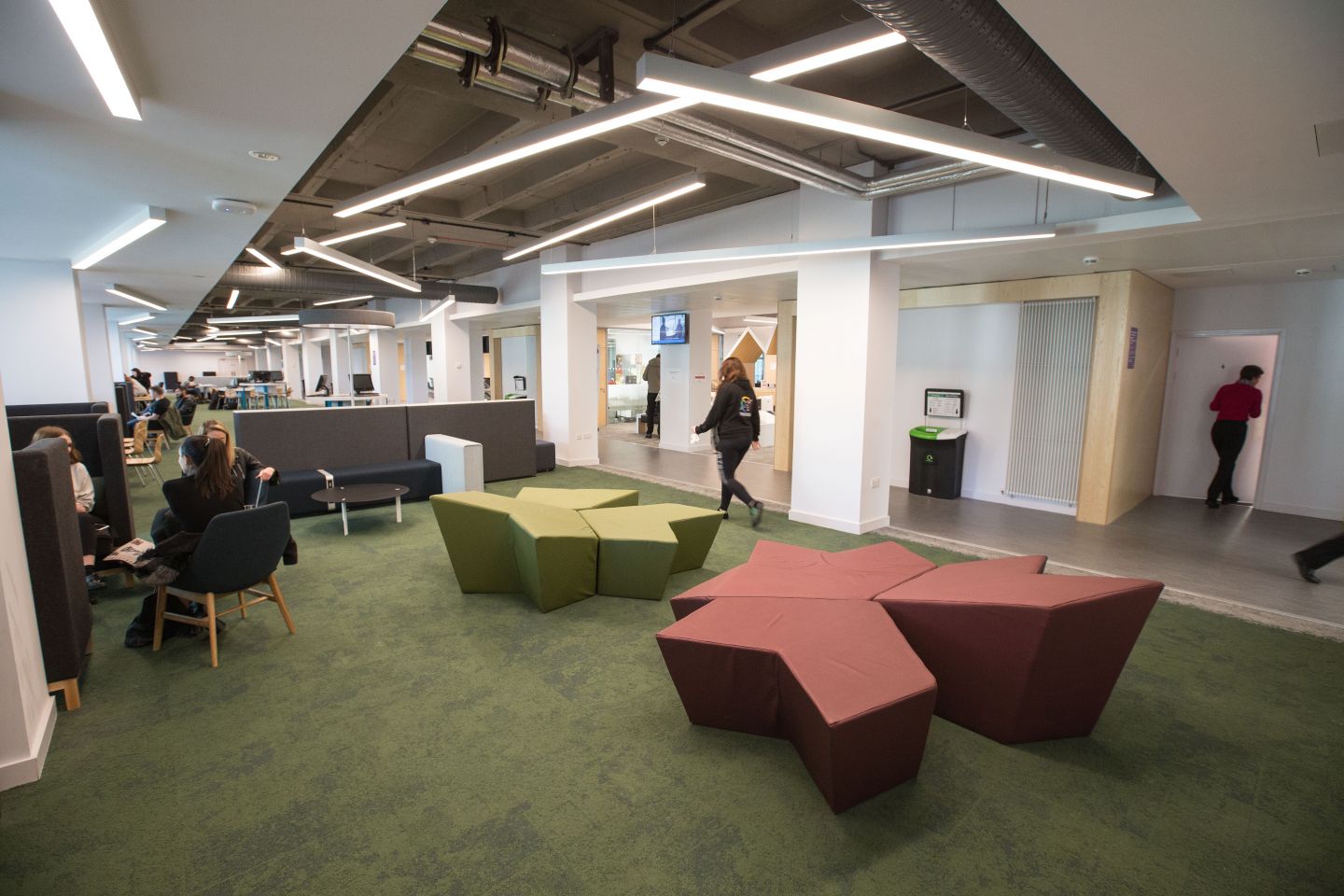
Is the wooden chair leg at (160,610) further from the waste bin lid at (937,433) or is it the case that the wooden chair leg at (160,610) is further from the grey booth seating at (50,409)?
the waste bin lid at (937,433)

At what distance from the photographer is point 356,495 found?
5812 mm

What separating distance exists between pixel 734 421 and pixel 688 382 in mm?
5309

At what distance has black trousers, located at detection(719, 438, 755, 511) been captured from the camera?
6172mm

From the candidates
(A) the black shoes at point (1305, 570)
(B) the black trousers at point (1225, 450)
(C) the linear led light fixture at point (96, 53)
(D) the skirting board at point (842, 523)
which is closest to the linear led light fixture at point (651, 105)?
(C) the linear led light fixture at point (96, 53)

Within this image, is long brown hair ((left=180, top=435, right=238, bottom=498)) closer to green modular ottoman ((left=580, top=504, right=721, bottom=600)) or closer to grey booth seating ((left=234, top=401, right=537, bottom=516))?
green modular ottoman ((left=580, top=504, right=721, bottom=600))

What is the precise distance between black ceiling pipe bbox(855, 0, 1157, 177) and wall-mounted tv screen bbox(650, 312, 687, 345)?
27.2ft

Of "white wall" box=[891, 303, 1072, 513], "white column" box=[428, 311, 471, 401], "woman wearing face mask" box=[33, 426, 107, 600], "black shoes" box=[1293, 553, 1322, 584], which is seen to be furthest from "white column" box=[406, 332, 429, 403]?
"black shoes" box=[1293, 553, 1322, 584]

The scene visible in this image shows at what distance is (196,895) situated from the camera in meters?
1.91

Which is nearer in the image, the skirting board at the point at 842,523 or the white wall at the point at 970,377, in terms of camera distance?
the skirting board at the point at 842,523

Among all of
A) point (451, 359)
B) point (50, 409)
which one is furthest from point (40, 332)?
point (451, 359)

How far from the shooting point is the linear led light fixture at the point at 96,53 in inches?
76.6

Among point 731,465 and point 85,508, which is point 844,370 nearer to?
point 731,465

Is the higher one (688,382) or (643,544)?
(688,382)

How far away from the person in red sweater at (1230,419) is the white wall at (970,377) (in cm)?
209
